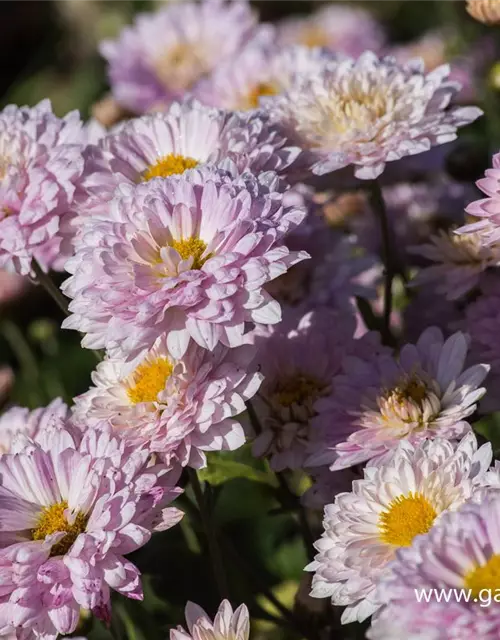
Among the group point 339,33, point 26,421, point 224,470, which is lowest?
point 339,33

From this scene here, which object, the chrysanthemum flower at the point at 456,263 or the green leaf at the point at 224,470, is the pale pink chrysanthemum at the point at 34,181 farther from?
the chrysanthemum flower at the point at 456,263

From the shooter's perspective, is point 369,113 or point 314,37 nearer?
point 369,113

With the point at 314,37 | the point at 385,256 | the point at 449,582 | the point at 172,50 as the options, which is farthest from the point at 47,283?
the point at 314,37

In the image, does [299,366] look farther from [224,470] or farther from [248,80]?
[248,80]

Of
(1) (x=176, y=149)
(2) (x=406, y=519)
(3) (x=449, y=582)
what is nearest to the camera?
(3) (x=449, y=582)

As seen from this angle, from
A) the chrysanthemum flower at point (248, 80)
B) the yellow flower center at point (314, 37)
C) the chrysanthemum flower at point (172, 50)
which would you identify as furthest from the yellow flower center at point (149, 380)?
the yellow flower center at point (314, 37)

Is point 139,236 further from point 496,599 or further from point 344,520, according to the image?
point 496,599
